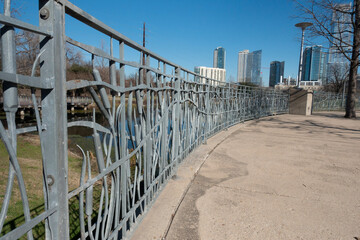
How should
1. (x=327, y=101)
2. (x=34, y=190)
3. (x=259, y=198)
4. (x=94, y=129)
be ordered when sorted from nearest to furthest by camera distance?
(x=94, y=129) → (x=259, y=198) → (x=34, y=190) → (x=327, y=101)

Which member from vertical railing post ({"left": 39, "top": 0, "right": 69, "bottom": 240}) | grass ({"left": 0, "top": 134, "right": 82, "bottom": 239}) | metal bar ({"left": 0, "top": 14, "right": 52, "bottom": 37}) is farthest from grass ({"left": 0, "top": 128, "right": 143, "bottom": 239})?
metal bar ({"left": 0, "top": 14, "right": 52, "bottom": 37})

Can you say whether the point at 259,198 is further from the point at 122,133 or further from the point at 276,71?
the point at 276,71

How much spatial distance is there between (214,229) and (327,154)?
3873 mm

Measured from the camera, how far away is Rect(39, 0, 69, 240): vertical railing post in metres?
1.11

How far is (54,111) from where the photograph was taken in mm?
1138

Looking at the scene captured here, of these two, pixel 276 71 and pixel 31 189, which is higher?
pixel 276 71

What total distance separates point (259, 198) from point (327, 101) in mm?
22196

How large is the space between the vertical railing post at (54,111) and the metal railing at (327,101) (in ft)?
70.2

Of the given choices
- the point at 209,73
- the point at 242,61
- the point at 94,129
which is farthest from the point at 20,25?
the point at 242,61

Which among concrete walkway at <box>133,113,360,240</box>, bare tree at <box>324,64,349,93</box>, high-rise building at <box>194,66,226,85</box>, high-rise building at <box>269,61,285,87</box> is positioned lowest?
concrete walkway at <box>133,113,360,240</box>

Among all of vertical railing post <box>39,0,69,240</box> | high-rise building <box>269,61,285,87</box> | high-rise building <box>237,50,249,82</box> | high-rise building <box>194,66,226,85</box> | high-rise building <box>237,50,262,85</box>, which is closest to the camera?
vertical railing post <box>39,0,69,240</box>

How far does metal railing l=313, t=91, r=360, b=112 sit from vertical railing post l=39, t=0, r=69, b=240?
21407mm

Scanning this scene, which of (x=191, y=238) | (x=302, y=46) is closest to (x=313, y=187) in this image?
(x=191, y=238)

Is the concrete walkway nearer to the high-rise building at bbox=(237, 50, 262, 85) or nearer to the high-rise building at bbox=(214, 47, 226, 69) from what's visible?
the high-rise building at bbox=(237, 50, 262, 85)
